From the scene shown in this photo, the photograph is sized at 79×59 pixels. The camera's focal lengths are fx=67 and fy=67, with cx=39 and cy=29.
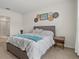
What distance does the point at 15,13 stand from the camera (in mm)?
5801

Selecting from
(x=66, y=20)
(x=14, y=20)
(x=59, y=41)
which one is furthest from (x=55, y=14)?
(x=14, y=20)

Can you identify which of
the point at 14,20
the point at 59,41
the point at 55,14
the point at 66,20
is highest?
the point at 55,14

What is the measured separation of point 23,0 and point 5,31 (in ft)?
16.3

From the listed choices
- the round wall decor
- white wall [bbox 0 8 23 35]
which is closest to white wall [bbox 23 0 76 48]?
the round wall decor

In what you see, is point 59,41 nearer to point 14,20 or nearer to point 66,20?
point 66,20

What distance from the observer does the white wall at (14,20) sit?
526 cm

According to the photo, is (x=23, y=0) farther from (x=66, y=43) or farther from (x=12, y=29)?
(x=66, y=43)

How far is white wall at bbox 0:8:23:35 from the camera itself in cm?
526

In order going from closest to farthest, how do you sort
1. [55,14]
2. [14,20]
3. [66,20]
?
1. [66,20]
2. [55,14]
3. [14,20]

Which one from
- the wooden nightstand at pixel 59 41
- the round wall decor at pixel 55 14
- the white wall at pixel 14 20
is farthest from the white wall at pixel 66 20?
the white wall at pixel 14 20

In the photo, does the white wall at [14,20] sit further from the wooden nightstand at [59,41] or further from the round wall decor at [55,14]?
the wooden nightstand at [59,41]

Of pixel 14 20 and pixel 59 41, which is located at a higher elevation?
pixel 14 20

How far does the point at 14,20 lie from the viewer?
5.75 meters

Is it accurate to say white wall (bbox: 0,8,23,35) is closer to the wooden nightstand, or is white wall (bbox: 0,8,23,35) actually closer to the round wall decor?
the round wall decor
